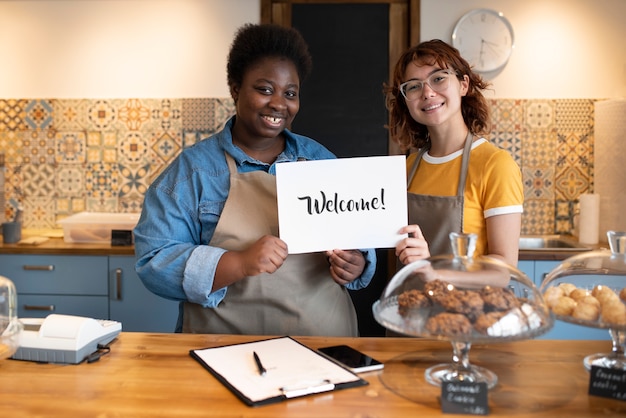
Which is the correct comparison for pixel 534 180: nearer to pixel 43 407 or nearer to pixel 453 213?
pixel 453 213

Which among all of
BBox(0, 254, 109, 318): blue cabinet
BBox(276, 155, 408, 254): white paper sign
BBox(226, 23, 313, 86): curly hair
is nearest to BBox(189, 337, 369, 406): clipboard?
BBox(276, 155, 408, 254): white paper sign

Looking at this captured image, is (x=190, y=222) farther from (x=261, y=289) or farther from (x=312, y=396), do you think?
(x=312, y=396)

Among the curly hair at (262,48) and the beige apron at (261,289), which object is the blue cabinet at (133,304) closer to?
the beige apron at (261,289)

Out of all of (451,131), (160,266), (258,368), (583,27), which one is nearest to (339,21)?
(583,27)

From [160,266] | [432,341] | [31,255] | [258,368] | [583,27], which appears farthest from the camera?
[583,27]

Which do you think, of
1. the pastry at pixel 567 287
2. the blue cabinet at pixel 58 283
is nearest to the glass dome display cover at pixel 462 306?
the pastry at pixel 567 287

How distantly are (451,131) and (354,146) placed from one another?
5.64ft

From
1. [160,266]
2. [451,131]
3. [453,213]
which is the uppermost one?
[451,131]

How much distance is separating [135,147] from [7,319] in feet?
8.27

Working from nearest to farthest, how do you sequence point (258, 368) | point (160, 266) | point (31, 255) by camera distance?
point (258, 368)
point (160, 266)
point (31, 255)

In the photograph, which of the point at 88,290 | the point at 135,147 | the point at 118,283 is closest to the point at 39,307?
the point at 88,290

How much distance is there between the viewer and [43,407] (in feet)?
3.76

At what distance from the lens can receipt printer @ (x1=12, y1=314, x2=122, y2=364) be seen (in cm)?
136

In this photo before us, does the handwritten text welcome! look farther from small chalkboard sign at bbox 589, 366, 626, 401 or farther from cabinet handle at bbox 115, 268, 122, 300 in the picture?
cabinet handle at bbox 115, 268, 122, 300
